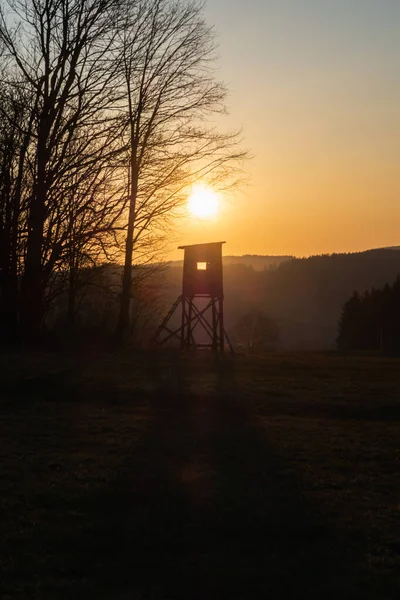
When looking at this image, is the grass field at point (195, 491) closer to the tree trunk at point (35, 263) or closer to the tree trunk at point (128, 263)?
the tree trunk at point (35, 263)

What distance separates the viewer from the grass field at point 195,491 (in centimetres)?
582

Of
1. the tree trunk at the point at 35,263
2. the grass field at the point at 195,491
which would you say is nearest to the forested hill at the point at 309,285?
the tree trunk at the point at 35,263

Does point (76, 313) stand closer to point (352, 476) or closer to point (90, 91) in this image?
point (90, 91)

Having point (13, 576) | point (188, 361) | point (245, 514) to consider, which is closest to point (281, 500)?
point (245, 514)

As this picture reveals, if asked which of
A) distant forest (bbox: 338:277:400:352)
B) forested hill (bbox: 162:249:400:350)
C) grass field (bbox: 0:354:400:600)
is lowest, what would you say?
grass field (bbox: 0:354:400:600)

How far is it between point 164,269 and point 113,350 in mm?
5235

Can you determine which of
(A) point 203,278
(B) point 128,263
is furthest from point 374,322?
(B) point 128,263

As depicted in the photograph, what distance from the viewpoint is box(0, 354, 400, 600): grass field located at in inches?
229

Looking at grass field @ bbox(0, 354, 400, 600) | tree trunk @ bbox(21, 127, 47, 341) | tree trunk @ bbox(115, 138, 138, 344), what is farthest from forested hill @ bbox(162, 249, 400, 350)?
grass field @ bbox(0, 354, 400, 600)

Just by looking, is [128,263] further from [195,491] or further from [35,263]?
[195,491]

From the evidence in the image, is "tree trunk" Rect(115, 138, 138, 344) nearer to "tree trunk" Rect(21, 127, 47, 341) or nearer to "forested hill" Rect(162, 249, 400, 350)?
"tree trunk" Rect(21, 127, 47, 341)

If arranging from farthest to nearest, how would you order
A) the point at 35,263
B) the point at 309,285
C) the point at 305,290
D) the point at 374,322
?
the point at 309,285, the point at 305,290, the point at 374,322, the point at 35,263

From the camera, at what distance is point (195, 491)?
27.3 feet

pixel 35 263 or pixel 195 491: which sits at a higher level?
pixel 35 263
